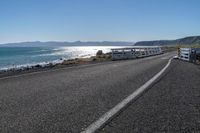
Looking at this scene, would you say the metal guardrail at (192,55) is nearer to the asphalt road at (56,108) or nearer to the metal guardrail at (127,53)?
the metal guardrail at (127,53)

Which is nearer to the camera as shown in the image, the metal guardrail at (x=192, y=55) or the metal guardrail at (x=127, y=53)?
the metal guardrail at (x=192, y=55)

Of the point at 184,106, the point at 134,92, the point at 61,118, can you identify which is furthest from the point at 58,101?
the point at 184,106

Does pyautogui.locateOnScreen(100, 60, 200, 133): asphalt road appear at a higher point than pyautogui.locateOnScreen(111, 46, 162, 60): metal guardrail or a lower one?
higher

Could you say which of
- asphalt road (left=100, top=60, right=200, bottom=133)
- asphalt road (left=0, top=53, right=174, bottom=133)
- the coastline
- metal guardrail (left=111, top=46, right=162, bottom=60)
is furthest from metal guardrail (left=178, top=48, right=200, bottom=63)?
asphalt road (left=100, top=60, right=200, bottom=133)

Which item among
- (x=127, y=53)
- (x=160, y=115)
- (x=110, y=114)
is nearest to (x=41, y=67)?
(x=127, y=53)

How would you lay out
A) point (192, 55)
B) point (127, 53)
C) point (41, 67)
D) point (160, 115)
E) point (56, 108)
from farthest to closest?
1. point (127, 53)
2. point (41, 67)
3. point (192, 55)
4. point (56, 108)
5. point (160, 115)

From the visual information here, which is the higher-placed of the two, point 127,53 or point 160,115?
point 160,115

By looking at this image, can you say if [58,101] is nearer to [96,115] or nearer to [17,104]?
[17,104]

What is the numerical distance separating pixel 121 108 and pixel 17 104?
6.90 feet

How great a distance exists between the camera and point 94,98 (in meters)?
6.15

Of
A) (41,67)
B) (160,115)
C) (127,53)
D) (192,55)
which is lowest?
(41,67)

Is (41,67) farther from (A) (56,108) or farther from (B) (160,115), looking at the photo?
(B) (160,115)

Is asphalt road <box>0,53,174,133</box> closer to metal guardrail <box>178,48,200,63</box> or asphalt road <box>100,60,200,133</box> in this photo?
asphalt road <box>100,60,200,133</box>

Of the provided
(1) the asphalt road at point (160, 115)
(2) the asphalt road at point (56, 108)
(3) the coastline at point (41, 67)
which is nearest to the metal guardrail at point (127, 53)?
(3) the coastline at point (41, 67)
